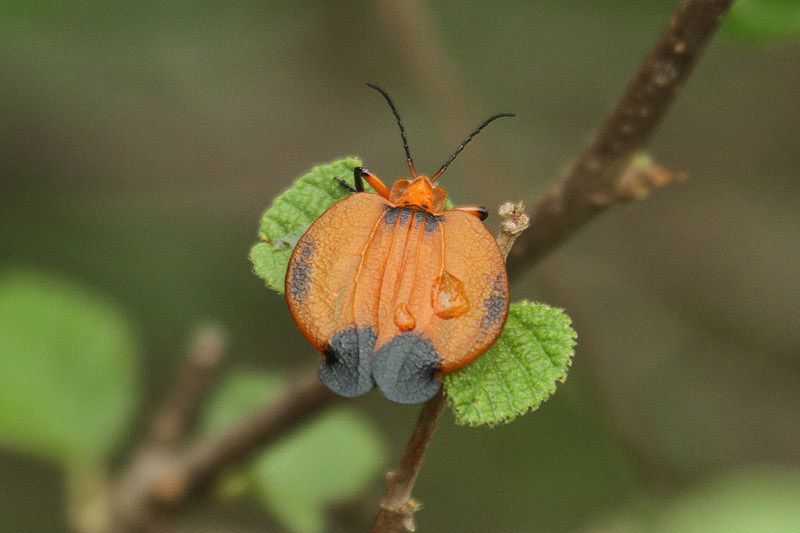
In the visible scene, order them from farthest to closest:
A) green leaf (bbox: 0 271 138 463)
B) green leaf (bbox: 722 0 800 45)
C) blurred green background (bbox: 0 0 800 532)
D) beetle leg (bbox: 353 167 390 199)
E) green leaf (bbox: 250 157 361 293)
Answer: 1. blurred green background (bbox: 0 0 800 532)
2. green leaf (bbox: 0 271 138 463)
3. green leaf (bbox: 722 0 800 45)
4. beetle leg (bbox: 353 167 390 199)
5. green leaf (bbox: 250 157 361 293)

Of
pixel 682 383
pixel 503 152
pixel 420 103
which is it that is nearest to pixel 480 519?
pixel 682 383

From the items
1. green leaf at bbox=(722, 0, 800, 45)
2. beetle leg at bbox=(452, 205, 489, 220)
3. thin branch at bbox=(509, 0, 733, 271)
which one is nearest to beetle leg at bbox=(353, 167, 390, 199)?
beetle leg at bbox=(452, 205, 489, 220)

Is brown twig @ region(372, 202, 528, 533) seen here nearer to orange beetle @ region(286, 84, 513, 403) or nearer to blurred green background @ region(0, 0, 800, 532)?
orange beetle @ region(286, 84, 513, 403)

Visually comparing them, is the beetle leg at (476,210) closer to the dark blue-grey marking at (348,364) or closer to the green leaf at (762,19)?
the dark blue-grey marking at (348,364)

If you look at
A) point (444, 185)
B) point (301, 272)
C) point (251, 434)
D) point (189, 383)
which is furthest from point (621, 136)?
point (444, 185)

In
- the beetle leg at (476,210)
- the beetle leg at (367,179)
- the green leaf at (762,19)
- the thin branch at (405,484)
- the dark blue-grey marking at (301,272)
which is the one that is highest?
the green leaf at (762,19)

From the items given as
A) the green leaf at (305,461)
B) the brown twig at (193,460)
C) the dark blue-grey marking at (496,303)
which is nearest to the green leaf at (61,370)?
the brown twig at (193,460)

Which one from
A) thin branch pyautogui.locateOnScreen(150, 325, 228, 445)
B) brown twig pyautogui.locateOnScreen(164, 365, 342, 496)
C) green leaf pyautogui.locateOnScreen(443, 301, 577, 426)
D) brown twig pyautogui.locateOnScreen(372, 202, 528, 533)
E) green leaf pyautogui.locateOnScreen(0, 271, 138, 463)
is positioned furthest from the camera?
green leaf pyautogui.locateOnScreen(0, 271, 138, 463)
